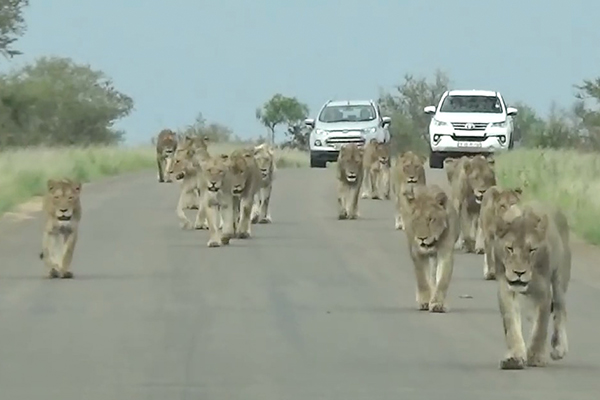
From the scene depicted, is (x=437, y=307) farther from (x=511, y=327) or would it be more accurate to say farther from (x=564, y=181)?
(x=564, y=181)

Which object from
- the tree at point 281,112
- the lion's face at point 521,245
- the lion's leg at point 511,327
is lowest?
the tree at point 281,112

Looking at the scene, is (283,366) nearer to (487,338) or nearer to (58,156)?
(487,338)

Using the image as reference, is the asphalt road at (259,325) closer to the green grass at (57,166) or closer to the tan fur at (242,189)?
the tan fur at (242,189)

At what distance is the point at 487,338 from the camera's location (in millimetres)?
12234

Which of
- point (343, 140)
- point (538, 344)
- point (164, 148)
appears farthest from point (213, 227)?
point (343, 140)

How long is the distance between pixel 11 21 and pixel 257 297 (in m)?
40.9

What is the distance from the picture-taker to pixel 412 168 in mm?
21547

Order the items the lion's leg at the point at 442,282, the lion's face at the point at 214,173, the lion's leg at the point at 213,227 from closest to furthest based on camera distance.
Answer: the lion's leg at the point at 442,282, the lion's leg at the point at 213,227, the lion's face at the point at 214,173

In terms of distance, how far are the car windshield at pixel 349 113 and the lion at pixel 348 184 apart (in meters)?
14.8

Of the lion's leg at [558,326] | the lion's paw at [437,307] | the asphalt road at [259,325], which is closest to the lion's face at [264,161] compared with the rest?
the asphalt road at [259,325]

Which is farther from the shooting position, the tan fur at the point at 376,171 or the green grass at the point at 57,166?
the green grass at the point at 57,166

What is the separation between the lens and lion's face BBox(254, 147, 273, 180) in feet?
73.7

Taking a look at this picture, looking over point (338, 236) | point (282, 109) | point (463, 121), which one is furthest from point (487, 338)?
point (282, 109)

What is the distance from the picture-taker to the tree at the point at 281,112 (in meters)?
83.0
